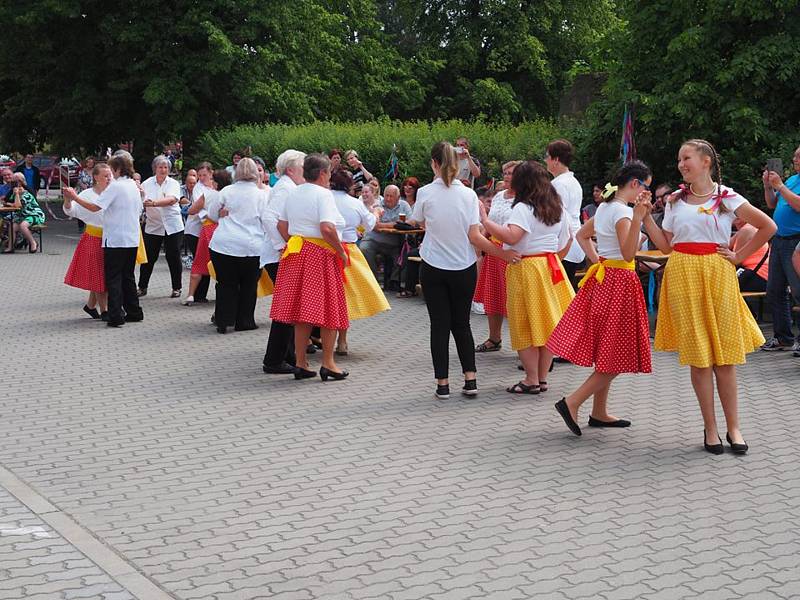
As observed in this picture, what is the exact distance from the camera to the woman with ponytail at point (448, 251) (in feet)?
29.5

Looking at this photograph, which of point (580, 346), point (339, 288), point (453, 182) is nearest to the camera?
point (580, 346)

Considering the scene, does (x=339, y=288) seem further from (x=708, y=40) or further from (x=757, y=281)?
(x=708, y=40)

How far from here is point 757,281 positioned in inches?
503

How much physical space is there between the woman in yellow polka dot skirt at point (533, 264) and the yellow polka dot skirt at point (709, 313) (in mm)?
1824

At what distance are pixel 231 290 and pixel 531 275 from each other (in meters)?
4.29

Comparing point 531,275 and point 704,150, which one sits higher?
point 704,150

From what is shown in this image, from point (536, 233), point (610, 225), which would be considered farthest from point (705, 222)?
point (536, 233)

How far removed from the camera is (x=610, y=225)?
25.6 feet

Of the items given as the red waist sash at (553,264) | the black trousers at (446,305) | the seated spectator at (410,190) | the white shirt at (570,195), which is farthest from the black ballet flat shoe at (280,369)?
the seated spectator at (410,190)

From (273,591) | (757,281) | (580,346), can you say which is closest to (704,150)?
(580,346)

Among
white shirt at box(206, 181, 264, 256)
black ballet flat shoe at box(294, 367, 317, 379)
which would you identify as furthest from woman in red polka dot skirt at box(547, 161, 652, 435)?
white shirt at box(206, 181, 264, 256)

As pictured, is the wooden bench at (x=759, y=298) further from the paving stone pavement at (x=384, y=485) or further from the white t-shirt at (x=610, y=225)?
the white t-shirt at (x=610, y=225)

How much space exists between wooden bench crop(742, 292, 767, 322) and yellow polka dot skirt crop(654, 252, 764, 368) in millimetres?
4785

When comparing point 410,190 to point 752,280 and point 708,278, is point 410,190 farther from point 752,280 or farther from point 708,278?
point 708,278
